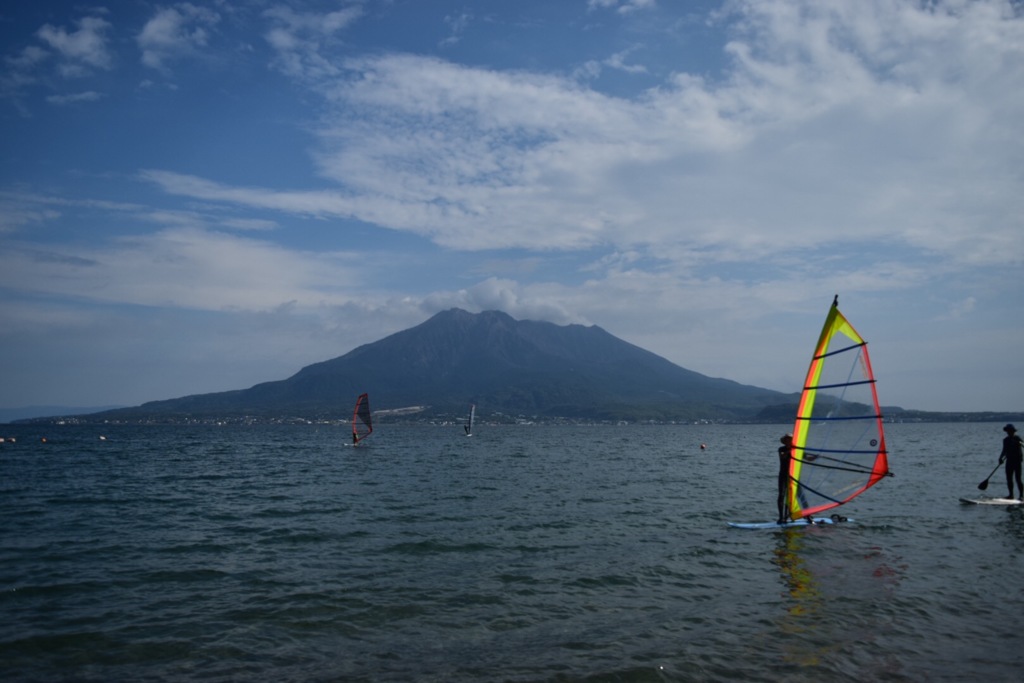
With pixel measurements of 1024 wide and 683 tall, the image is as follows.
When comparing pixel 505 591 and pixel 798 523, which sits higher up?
pixel 798 523

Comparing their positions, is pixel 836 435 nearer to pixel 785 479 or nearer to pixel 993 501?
pixel 785 479

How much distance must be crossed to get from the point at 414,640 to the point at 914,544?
15648 millimetres

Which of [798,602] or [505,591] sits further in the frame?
[505,591]

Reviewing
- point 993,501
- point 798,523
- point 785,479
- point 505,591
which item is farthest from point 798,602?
point 993,501

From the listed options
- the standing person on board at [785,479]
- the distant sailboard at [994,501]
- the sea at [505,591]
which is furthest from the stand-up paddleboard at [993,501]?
the standing person on board at [785,479]

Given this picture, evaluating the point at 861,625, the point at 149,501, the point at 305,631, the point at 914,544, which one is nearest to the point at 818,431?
the point at 914,544

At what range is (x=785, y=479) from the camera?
71.3 feet

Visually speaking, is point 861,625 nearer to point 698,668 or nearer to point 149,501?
point 698,668

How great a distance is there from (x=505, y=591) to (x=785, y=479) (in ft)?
38.2

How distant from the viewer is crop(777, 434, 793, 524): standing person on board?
69.1 ft

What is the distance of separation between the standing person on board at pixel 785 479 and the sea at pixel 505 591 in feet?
2.63

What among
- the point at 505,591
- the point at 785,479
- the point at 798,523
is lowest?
the point at 505,591

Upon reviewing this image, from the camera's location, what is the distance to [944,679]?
9922mm

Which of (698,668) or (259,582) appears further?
(259,582)
